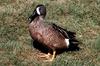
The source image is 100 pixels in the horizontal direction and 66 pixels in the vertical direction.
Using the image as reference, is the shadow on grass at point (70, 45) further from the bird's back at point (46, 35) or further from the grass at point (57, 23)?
the bird's back at point (46, 35)

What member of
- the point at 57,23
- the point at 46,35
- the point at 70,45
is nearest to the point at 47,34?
the point at 46,35

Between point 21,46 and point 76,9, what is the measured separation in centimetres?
266

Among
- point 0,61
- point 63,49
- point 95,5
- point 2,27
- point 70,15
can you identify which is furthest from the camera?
point 95,5

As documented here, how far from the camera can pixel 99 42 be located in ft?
28.5

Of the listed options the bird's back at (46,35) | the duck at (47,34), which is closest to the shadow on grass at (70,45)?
the duck at (47,34)

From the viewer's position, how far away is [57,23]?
32.2 feet

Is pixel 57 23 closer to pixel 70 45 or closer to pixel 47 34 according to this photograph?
pixel 70 45

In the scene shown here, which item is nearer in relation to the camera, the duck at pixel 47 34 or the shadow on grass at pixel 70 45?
the duck at pixel 47 34

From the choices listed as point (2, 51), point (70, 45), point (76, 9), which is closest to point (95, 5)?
point (76, 9)

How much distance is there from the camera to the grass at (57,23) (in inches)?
313

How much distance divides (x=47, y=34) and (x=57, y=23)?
75.8 inches

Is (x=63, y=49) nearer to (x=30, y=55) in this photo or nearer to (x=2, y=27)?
(x=30, y=55)

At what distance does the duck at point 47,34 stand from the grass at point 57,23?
259 mm

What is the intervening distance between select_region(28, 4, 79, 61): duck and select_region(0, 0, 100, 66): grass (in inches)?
10.2
